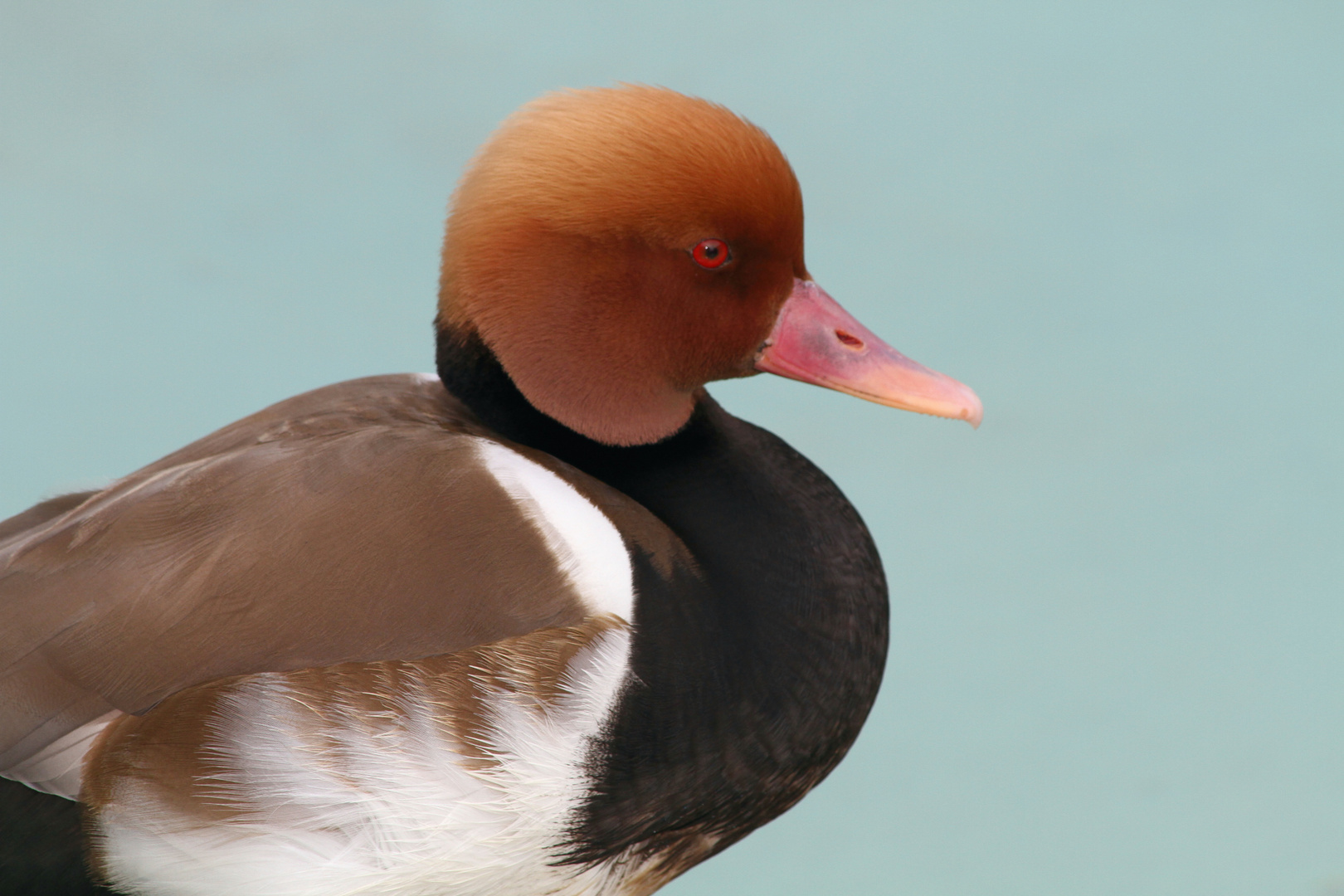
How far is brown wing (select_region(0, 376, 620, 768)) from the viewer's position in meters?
1.97

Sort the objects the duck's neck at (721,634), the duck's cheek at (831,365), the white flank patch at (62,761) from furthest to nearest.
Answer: the duck's cheek at (831,365), the duck's neck at (721,634), the white flank patch at (62,761)

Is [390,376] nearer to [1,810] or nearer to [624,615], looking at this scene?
[624,615]

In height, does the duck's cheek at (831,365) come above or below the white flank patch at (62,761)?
above

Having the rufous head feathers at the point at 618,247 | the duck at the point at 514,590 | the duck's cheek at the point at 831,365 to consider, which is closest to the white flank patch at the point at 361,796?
the duck at the point at 514,590

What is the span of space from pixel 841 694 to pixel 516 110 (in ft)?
3.24

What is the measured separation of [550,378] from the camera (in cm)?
222

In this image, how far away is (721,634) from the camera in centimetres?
214

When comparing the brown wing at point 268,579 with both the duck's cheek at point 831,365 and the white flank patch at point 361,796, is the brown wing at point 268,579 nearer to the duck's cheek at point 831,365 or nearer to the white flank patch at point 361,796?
the white flank patch at point 361,796

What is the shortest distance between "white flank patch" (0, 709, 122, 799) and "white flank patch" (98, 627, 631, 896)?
0.07 meters

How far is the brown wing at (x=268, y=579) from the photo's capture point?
1967 mm

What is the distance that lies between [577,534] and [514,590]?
119mm

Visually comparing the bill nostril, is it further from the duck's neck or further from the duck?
the duck's neck

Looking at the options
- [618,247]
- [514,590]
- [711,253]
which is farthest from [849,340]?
[514,590]

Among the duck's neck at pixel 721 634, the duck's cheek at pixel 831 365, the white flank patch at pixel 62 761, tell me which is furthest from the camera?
the duck's cheek at pixel 831 365
